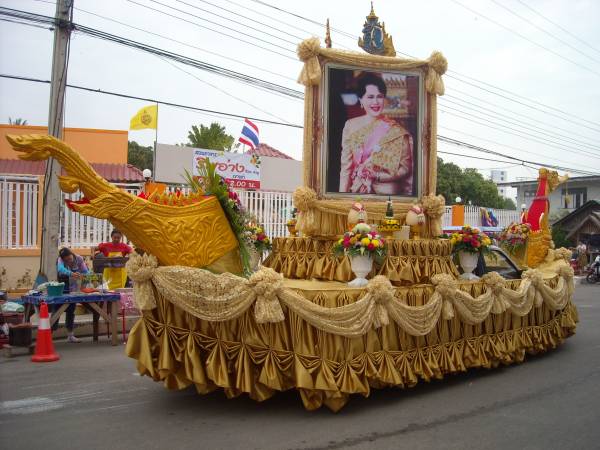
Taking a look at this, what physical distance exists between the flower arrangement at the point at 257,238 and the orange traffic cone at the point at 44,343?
3.33 meters

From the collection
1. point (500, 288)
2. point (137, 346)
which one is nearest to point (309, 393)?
point (137, 346)

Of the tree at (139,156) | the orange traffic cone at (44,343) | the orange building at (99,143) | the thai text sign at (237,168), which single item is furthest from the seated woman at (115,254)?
the tree at (139,156)

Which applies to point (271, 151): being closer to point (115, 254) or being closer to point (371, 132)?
point (115, 254)

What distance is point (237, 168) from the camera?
1883cm

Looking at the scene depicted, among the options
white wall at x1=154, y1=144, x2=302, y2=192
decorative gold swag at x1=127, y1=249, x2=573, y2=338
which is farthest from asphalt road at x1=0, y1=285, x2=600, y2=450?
white wall at x1=154, y1=144, x2=302, y2=192

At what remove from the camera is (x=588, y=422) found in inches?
215

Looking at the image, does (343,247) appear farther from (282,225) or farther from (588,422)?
(282,225)

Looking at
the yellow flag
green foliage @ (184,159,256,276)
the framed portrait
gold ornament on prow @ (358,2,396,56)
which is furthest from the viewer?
the yellow flag

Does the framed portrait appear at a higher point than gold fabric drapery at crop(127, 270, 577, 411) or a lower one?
higher

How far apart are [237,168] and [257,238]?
39.2ft

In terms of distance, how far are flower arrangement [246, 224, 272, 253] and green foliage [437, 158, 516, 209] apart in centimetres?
3293

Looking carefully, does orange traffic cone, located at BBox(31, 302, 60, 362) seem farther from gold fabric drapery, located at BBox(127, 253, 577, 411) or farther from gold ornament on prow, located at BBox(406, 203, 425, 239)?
gold ornament on prow, located at BBox(406, 203, 425, 239)

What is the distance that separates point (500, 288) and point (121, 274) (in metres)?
7.19

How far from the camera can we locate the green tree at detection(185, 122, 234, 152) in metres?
28.3
